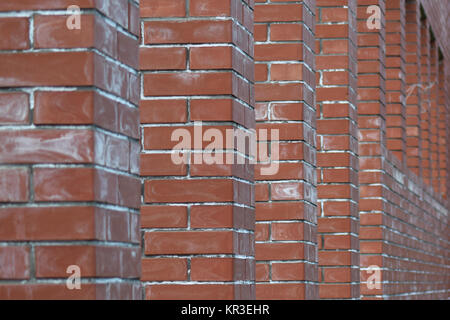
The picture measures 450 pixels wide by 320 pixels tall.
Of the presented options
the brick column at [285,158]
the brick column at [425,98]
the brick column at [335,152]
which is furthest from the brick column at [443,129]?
the brick column at [285,158]

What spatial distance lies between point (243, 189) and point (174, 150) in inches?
11.1

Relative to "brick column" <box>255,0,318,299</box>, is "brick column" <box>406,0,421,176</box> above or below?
above

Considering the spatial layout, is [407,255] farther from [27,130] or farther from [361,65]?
[27,130]

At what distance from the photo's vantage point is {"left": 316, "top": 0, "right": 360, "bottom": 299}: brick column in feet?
20.1

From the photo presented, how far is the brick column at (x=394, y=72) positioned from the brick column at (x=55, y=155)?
6.05 m

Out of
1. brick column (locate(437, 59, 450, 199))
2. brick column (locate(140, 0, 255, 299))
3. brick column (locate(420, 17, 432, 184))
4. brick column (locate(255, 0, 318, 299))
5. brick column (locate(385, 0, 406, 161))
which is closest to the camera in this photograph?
brick column (locate(140, 0, 255, 299))

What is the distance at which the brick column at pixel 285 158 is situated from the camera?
16.4 ft

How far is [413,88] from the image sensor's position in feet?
32.5

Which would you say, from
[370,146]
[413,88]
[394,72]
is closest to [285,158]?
[370,146]

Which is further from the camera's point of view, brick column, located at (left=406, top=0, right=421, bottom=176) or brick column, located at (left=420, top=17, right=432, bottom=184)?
brick column, located at (left=420, top=17, right=432, bottom=184)

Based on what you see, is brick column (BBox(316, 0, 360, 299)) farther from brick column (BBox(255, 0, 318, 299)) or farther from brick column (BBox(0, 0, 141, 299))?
brick column (BBox(0, 0, 141, 299))

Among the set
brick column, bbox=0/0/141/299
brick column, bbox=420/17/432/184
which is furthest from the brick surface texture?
brick column, bbox=420/17/432/184

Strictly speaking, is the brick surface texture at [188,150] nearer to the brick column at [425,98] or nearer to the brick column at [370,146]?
the brick column at [370,146]

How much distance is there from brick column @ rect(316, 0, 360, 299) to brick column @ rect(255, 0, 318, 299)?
967 mm
